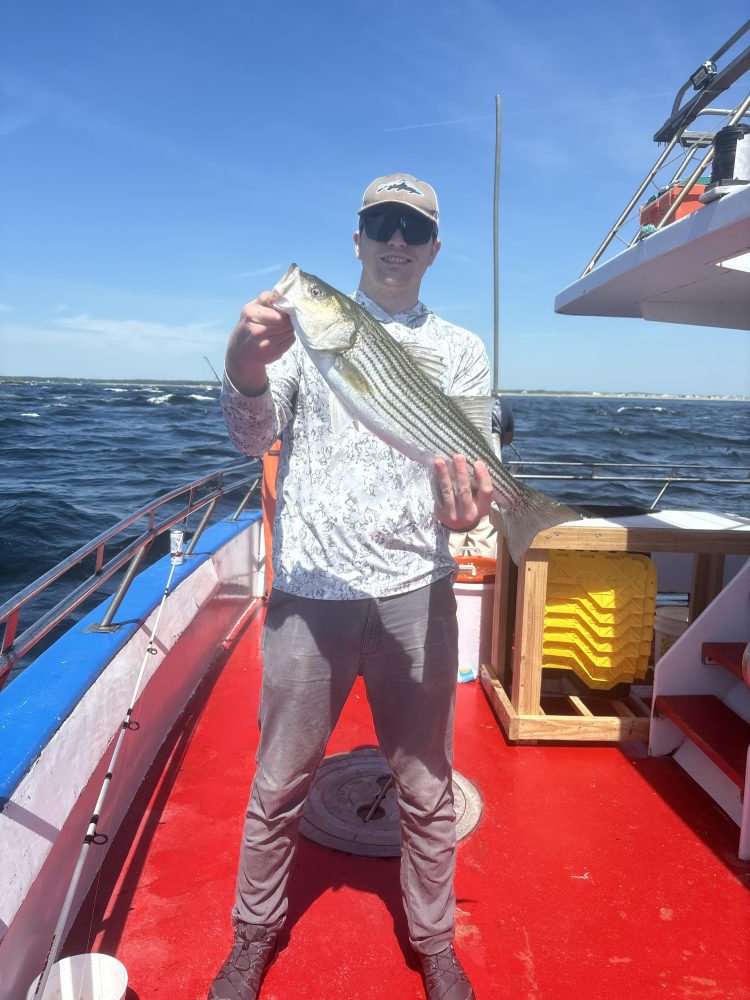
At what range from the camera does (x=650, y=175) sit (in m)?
4.99

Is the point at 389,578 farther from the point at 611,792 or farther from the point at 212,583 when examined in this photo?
the point at 212,583

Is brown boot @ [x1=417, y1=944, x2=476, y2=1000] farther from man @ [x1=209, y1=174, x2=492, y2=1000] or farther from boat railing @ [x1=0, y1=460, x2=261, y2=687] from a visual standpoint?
boat railing @ [x1=0, y1=460, x2=261, y2=687]

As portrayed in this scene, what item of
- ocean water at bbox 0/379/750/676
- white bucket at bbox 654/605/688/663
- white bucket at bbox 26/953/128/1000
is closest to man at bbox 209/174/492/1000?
white bucket at bbox 26/953/128/1000

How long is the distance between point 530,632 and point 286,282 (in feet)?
10.2

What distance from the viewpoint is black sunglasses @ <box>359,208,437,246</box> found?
8.57ft

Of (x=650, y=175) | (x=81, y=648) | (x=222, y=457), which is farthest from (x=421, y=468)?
(x=222, y=457)

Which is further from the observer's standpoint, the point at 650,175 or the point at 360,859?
the point at 650,175

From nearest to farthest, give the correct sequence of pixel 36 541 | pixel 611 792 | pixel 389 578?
pixel 389 578 < pixel 611 792 < pixel 36 541

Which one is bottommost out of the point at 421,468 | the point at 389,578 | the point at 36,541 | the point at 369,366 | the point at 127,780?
the point at 36,541

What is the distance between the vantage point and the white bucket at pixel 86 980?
2350 millimetres

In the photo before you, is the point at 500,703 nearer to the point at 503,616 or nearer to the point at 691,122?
the point at 503,616

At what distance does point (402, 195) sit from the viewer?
2623 mm

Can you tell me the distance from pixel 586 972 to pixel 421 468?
2229 millimetres

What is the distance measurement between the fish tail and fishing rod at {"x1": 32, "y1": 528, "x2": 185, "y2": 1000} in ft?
6.36
